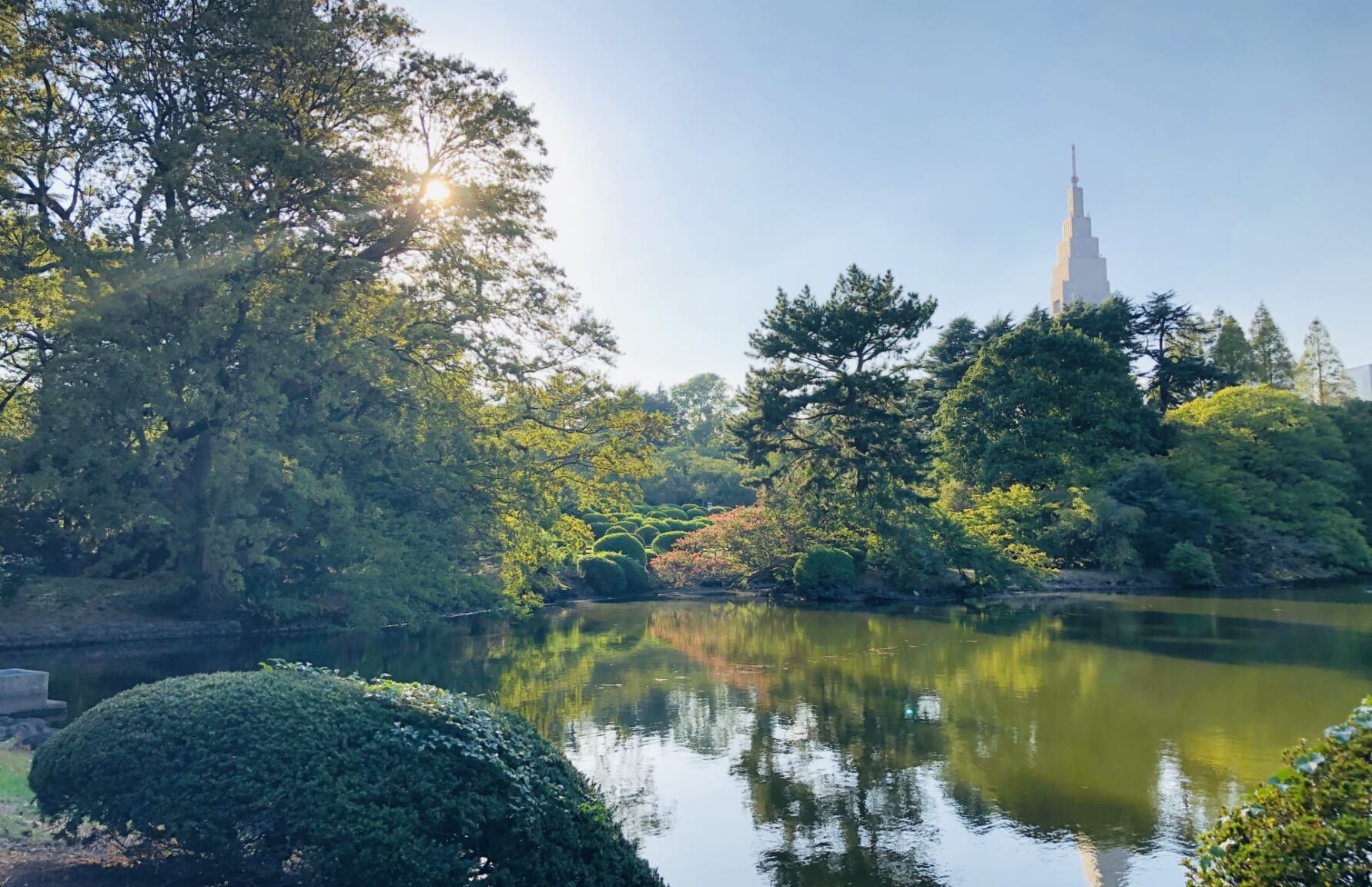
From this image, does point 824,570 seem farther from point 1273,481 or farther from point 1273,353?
point 1273,353

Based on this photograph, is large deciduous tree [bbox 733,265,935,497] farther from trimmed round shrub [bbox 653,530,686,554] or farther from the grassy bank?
the grassy bank

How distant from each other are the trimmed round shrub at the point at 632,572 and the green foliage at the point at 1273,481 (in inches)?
732

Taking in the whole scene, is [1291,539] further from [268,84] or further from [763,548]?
[268,84]

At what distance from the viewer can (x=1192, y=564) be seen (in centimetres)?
2739

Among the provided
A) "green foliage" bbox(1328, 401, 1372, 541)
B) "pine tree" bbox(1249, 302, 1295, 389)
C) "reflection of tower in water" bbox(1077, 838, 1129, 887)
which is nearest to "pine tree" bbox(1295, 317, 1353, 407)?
"pine tree" bbox(1249, 302, 1295, 389)

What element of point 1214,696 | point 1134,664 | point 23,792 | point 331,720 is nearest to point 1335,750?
point 331,720

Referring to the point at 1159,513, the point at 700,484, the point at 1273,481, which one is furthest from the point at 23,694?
the point at 700,484

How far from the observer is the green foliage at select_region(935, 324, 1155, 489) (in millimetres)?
31344

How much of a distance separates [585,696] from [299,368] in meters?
8.35

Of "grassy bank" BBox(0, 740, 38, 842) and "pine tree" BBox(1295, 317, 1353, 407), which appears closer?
"grassy bank" BBox(0, 740, 38, 842)

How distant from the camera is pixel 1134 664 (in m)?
13.9

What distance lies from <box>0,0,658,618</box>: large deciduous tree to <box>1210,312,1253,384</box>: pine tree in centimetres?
3466

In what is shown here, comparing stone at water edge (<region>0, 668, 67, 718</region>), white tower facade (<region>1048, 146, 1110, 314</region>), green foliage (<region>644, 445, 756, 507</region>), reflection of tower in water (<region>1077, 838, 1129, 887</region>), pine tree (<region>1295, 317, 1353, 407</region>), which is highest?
white tower facade (<region>1048, 146, 1110, 314</region>)

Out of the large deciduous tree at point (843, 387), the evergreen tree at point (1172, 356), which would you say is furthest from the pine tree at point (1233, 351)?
the large deciduous tree at point (843, 387)
